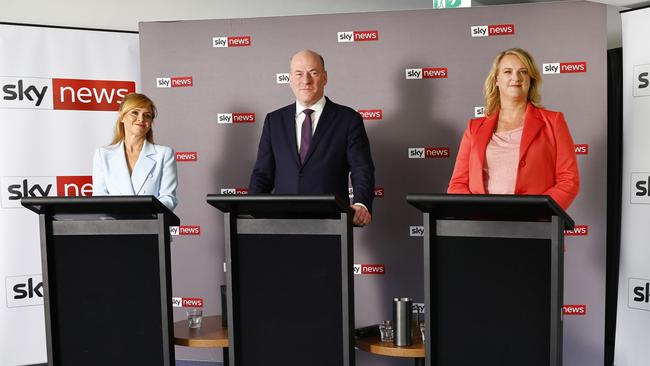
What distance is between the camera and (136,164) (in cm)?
324

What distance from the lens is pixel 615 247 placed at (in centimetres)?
434

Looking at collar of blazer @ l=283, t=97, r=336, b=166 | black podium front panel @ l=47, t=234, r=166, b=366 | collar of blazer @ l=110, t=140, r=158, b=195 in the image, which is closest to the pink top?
collar of blazer @ l=283, t=97, r=336, b=166

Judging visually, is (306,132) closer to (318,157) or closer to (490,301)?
(318,157)

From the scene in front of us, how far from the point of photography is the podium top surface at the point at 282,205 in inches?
86.3

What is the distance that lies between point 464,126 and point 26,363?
328cm

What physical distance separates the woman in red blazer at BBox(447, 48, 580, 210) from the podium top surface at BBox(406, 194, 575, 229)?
0.69m

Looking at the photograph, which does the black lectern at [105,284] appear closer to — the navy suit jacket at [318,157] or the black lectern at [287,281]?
the black lectern at [287,281]

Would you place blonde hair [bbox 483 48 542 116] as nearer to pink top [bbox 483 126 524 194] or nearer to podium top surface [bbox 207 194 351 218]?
pink top [bbox 483 126 524 194]

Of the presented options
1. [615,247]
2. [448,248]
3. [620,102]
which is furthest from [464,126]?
[448,248]

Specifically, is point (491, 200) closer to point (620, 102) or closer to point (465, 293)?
point (465, 293)

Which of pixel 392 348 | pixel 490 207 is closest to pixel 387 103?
pixel 392 348

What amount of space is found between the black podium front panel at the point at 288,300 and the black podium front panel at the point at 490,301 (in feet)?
1.15

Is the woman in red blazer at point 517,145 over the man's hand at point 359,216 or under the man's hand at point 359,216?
over

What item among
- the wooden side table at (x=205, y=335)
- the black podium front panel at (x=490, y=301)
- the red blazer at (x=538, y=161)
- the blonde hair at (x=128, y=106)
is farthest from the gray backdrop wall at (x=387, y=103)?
the black podium front panel at (x=490, y=301)
